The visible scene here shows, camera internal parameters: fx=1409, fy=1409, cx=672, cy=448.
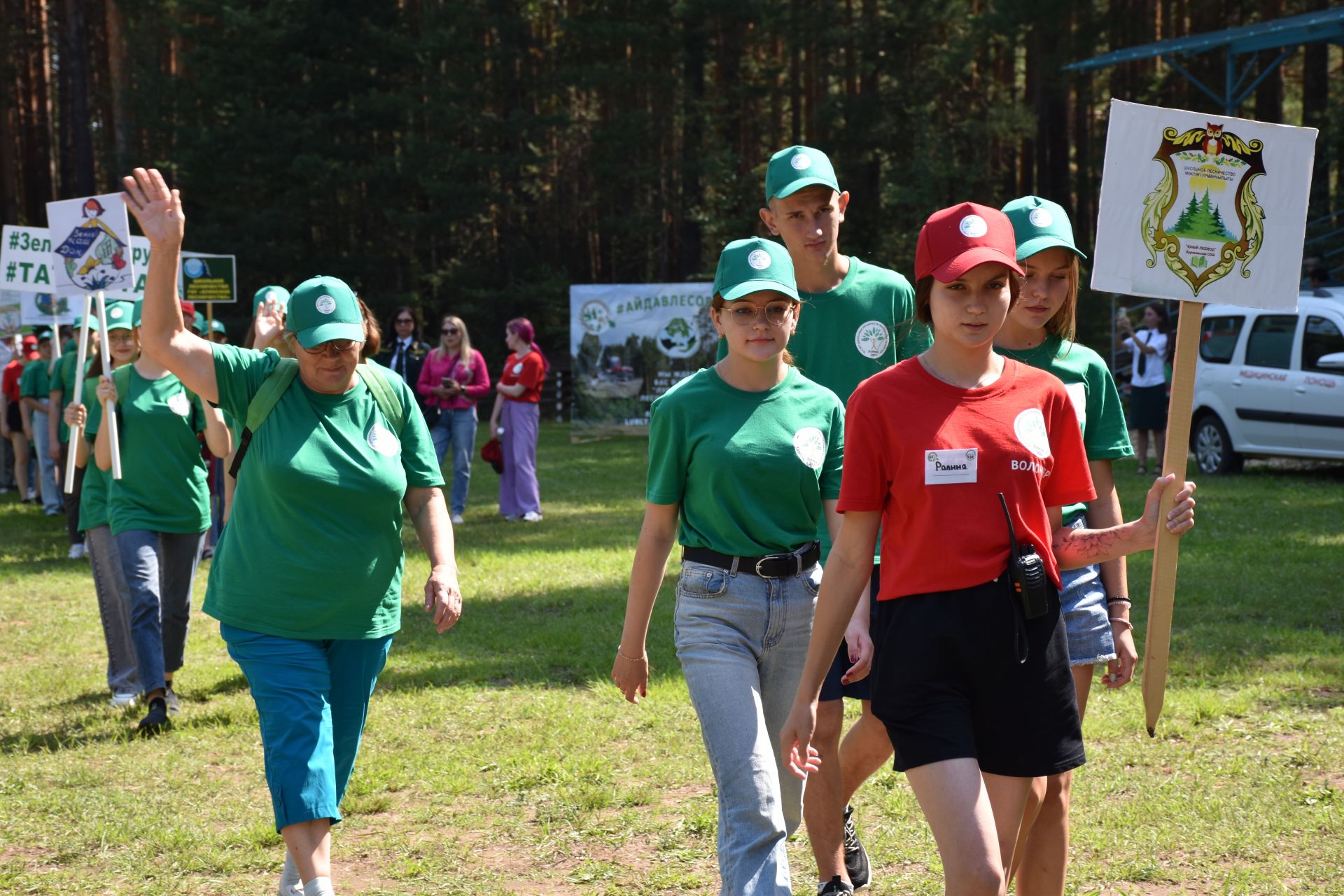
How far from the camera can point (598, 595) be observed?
10062 mm

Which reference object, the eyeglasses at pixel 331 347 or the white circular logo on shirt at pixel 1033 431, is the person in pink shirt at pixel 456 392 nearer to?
the eyeglasses at pixel 331 347

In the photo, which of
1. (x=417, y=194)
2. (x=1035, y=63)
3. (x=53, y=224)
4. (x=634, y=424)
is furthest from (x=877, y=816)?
(x=417, y=194)

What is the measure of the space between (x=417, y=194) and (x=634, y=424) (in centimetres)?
1463

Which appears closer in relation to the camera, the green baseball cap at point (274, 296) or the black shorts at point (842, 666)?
the black shorts at point (842, 666)

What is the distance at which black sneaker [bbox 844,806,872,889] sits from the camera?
445 centimetres

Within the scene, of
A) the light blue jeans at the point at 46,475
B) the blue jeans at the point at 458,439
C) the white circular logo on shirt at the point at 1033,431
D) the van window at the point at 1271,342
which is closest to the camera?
the white circular logo on shirt at the point at 1033,431

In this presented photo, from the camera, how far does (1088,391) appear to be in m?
4.01

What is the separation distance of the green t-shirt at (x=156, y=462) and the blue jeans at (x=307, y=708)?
304 cm

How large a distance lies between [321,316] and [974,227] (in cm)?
190

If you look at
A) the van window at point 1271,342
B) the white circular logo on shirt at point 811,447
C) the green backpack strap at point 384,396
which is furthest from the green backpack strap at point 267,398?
the van window at point 1271,342

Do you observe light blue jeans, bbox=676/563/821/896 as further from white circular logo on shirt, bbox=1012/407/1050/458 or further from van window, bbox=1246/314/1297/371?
van window, bbox=1246/314/1297/371

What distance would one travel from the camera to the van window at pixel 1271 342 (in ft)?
50.8

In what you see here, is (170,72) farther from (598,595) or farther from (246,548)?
(246,548)

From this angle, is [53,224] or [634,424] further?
[634,424]
